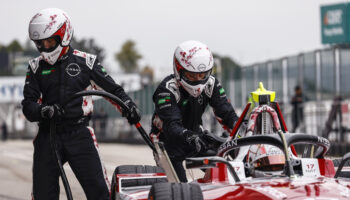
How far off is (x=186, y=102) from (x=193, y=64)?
47 centimetres

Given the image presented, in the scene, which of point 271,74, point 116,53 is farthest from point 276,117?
point 116,53

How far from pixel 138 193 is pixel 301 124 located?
1474 centimetres

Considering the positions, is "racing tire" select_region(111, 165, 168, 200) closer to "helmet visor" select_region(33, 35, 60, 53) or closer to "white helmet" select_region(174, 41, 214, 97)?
"white helmet" select_region(174, 41, 214, 97)

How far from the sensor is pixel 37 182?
6984mm

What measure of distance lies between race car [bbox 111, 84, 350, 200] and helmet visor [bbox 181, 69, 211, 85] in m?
0.62


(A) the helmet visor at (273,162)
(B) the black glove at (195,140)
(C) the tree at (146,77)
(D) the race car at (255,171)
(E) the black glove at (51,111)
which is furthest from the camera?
(C) the tree at (146,77)

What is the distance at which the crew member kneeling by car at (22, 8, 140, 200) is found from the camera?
274 inches

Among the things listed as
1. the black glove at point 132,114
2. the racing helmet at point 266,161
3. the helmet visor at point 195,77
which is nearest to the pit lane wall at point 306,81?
the helmet visor at point 195,77

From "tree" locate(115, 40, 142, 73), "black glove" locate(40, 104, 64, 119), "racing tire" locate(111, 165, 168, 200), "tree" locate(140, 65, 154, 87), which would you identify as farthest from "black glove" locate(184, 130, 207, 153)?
"tree" locate(115, 40, 142, 73)

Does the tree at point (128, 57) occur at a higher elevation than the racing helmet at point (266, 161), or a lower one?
higher

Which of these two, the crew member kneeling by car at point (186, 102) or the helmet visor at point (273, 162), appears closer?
the helmet visor at point (273, 162)

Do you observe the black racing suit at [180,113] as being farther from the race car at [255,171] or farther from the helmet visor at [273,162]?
the helmet visor at [273,162]

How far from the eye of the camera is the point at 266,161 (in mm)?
6324

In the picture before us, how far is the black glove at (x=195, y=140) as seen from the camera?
6.91 meters
